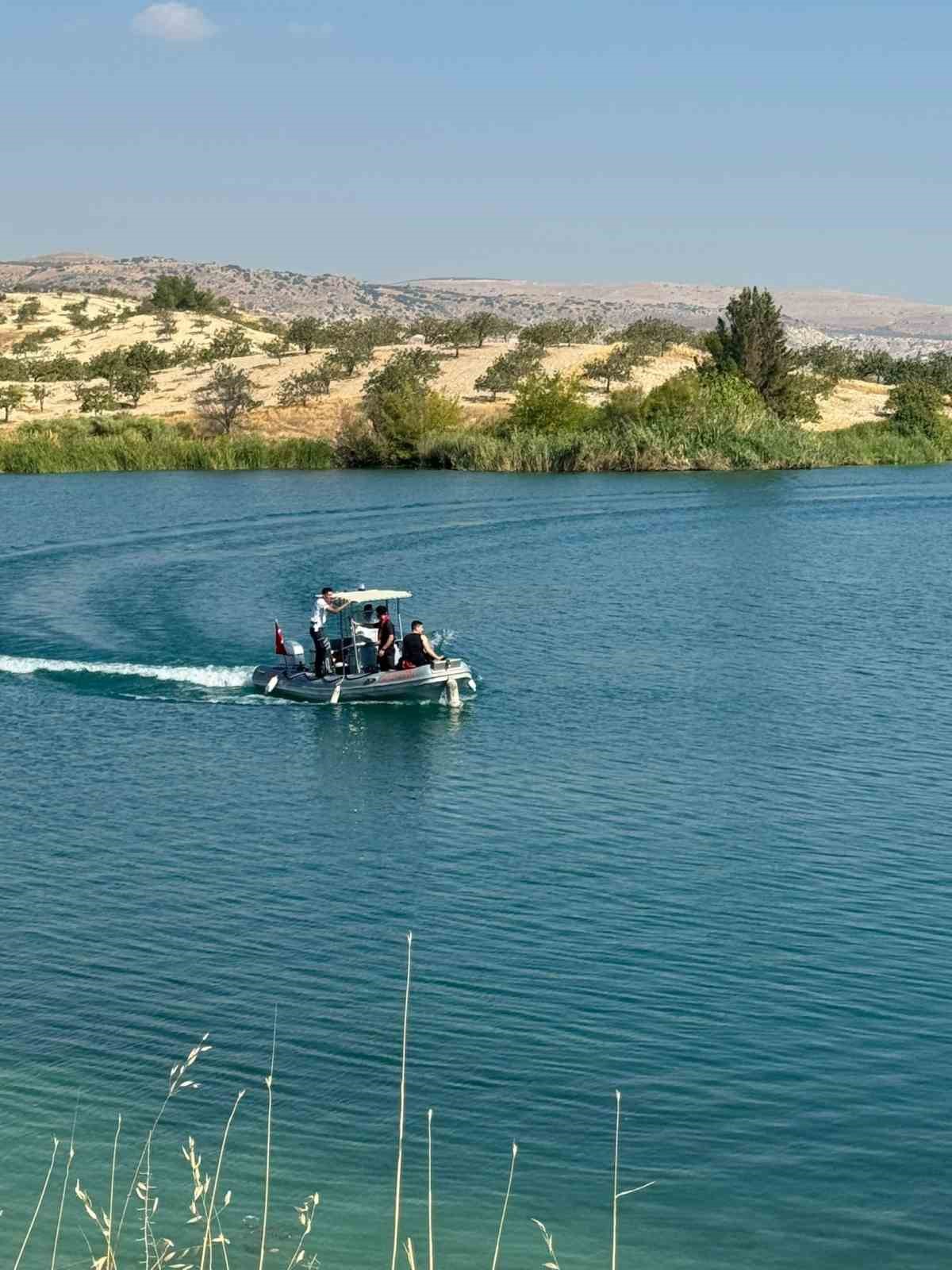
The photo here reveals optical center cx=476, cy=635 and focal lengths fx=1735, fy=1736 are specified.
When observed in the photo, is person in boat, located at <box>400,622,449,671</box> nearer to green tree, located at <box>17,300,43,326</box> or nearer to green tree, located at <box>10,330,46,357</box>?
green tree, located at <box>10,330,46,357</box>

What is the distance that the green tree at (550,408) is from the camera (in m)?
92.3

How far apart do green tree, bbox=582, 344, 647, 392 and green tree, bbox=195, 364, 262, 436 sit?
2198cm

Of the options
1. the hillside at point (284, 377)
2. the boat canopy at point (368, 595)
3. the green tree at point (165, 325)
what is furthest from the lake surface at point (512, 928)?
the green tree at point (165, 325)

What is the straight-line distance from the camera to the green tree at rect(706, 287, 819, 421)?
4013 inches

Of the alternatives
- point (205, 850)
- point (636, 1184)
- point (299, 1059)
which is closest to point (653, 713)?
point (205, 850)

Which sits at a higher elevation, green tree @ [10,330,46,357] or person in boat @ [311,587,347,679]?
green tree @ [10,330,46,357]

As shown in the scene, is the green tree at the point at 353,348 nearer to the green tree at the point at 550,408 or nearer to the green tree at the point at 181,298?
the green tree at the point at 550,408

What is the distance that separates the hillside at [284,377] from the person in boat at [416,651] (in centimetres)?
6785

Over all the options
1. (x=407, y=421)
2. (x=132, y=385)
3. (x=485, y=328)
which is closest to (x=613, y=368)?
(x=485, y=328)

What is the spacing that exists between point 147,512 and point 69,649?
1137 inches

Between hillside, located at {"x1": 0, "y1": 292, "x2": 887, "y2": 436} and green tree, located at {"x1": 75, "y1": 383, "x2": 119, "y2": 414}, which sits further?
green tree, located at {"x1": 75, "y1": 383, "x2": 119, "y2": 414}

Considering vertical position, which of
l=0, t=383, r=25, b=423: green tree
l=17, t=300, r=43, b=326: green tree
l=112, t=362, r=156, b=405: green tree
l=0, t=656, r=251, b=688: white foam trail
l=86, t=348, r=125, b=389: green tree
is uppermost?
l=17, t=300, r=43, b=326: green tree

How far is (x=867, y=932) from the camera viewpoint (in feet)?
65.9

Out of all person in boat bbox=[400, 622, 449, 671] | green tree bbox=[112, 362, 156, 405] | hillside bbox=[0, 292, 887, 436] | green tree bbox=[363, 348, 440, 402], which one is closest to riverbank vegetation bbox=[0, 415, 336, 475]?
green tree bbox=[363, 348, 440, 402]
